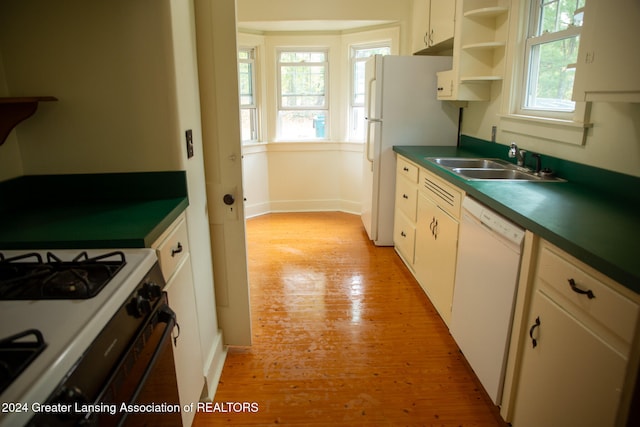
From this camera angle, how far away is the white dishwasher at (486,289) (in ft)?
5.67

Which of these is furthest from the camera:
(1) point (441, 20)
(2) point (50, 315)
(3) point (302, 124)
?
(3) point (302, 124)

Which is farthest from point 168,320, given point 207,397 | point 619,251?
point 619,251

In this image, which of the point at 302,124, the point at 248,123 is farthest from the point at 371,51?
the point at 248,123

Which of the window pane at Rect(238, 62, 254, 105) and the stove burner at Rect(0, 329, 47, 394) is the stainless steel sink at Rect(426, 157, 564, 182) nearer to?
the stove burner at Rect(0, 329, 47, 394)

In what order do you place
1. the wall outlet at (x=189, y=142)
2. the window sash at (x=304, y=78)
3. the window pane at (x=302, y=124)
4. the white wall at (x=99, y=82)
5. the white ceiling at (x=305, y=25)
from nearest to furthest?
the white wall at (x=99, y=82) → the wall outlet at (x=189, y=142) → the white ceiling at (x=305, y=25) → the window sash at (x=304, y=78) → the window pane at (x=302, y=124)

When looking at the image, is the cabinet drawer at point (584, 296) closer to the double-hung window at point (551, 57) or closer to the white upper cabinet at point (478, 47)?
the double-hung window at point (551, 57)

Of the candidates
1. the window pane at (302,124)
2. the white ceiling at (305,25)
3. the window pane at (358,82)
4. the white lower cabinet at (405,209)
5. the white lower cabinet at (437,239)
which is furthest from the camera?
Result: the window pane at (302,124)

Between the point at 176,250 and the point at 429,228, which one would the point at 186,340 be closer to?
the point at 176,250

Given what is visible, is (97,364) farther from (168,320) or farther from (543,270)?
(543,270)

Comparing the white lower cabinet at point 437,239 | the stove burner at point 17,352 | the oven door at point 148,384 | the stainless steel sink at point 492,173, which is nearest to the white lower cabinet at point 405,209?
the white lower cabinet at point 437,239

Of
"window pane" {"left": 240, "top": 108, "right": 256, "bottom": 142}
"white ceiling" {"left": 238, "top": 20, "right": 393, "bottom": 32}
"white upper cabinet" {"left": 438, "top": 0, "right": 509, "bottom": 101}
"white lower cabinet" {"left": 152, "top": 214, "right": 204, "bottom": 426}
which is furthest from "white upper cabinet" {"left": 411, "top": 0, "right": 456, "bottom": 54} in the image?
"white lower cabinet" {"left": 152, "top": 214, "right": 204, "bottom": 426}

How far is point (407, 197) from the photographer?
343 cm

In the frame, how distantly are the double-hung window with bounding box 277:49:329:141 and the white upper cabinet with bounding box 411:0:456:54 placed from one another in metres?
1.29

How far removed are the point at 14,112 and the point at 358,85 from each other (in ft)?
12.8
